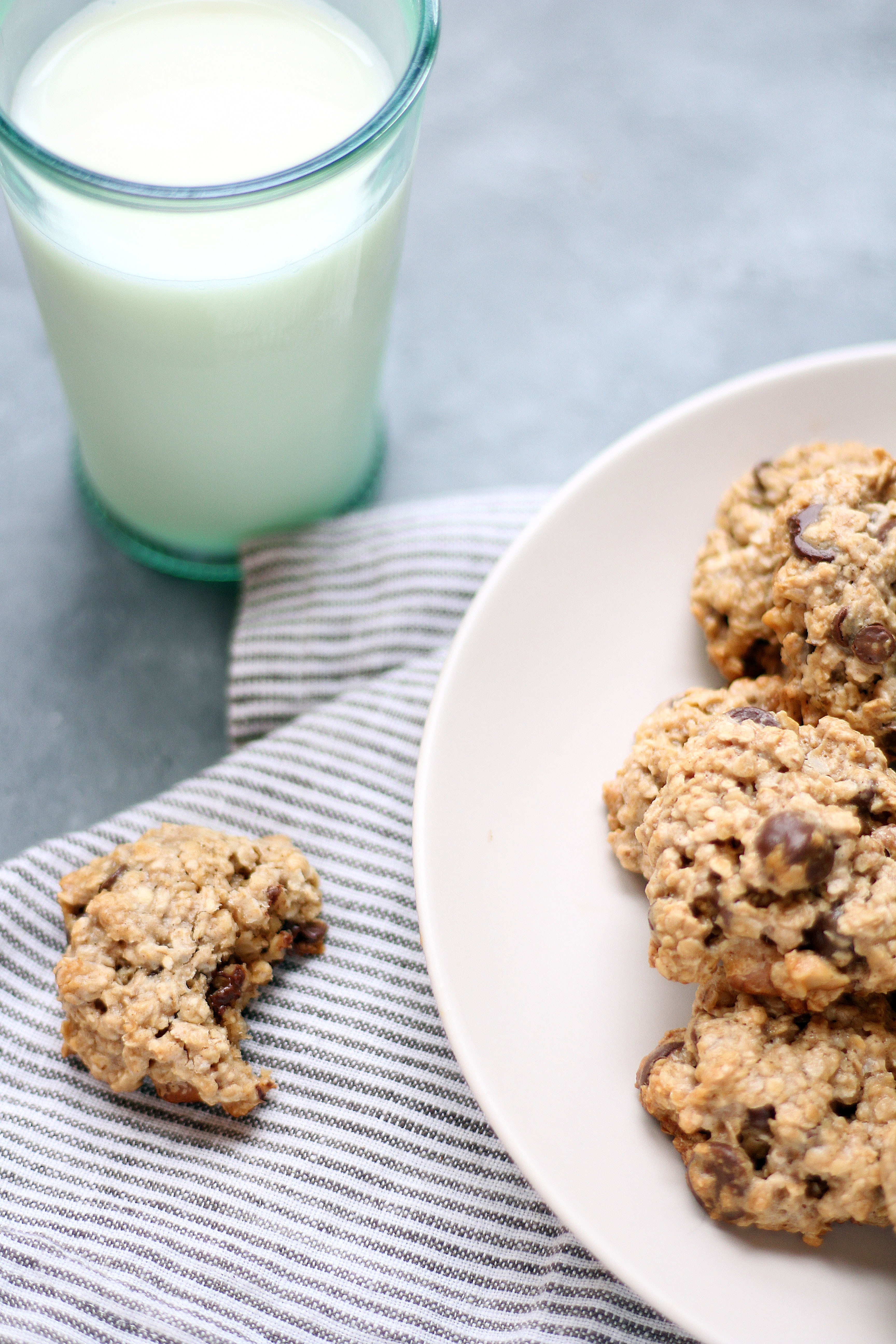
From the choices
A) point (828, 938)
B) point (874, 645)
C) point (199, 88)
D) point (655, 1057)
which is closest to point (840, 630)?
point (874, 645)

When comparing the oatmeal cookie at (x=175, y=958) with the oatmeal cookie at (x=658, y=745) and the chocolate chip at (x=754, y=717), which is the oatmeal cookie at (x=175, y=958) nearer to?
the oatmeal cookie at (x=658, y=745)

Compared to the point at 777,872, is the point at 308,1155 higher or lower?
lower

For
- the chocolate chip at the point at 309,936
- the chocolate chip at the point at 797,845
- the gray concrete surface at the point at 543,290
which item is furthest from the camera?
the gray concrete surface at the point at 543,290

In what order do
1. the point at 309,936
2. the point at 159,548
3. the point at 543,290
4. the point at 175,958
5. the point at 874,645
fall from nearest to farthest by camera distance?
the point at 874,645 < the point at 175,958 < the point at 309,936 < the point at 159,548 < the point at 543,290

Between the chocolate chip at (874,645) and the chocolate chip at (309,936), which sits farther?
the chocolate chip at (309,936)

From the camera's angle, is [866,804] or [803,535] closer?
[866,804]

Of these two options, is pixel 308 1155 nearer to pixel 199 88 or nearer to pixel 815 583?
pixel 815 583

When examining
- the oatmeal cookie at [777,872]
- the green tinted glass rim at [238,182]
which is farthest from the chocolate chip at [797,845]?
the green tinted glass rim at [238,182]
